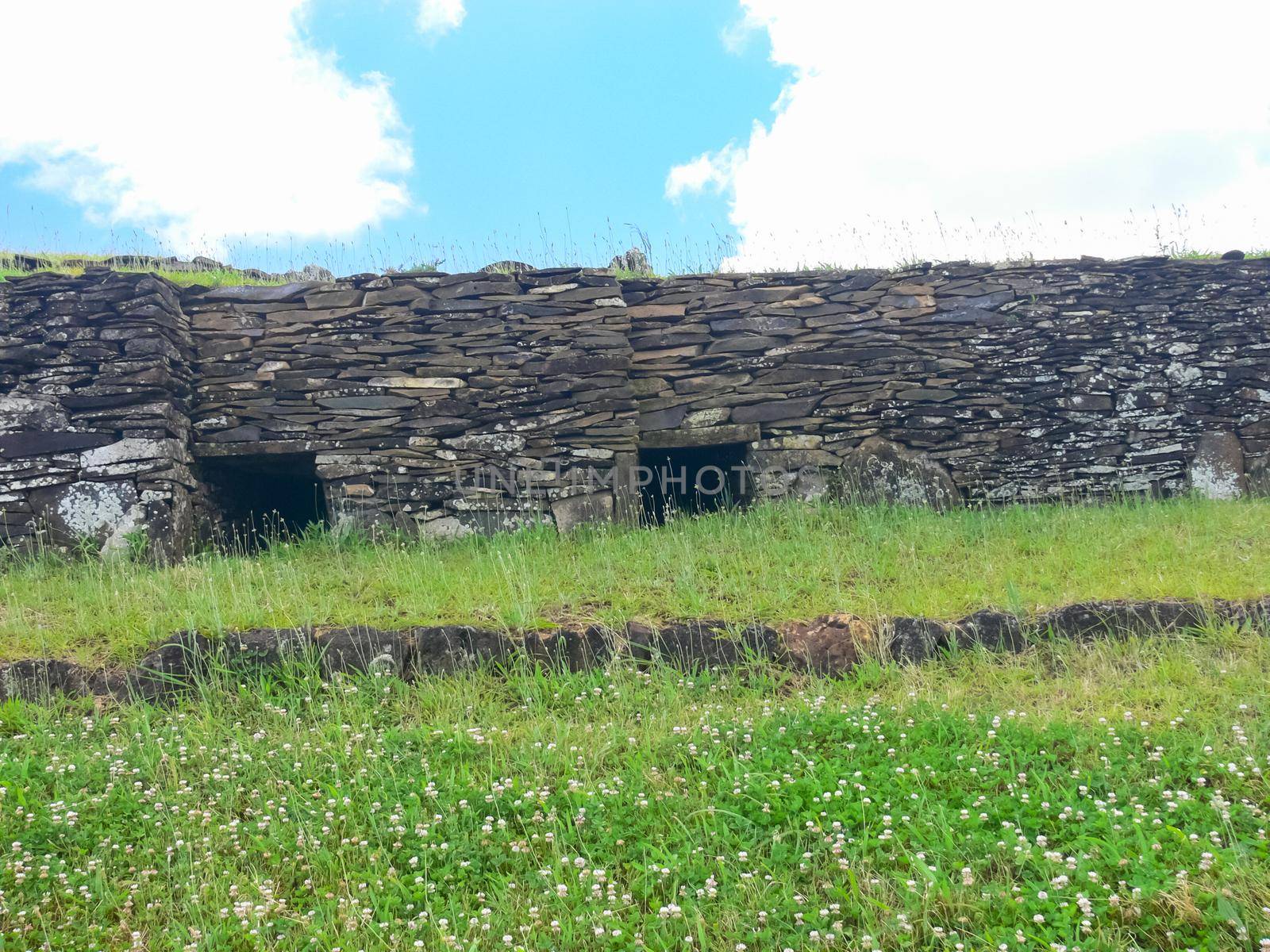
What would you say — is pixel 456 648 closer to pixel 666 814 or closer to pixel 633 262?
pixel 666 814

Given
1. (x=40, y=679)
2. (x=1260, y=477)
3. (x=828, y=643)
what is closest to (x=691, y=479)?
(x=828, y=643)

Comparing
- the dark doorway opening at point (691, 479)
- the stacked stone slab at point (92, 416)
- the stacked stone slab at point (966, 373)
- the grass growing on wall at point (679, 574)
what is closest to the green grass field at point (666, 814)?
Result: the grass growing on wall at point (679, 574)

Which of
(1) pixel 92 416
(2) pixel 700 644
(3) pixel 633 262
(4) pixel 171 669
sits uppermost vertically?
(3) pixel 633 262

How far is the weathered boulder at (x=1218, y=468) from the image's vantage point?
8664 millimetres

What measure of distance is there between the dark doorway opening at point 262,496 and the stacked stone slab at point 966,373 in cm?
322

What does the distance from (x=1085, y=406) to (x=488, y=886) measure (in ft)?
25.1

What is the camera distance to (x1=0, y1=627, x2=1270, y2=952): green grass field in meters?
2.88

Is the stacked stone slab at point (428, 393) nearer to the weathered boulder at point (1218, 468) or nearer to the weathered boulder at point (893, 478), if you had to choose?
the weathered boulder at point (893, 478)

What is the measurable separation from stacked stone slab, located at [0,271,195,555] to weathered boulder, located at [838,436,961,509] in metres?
5.70

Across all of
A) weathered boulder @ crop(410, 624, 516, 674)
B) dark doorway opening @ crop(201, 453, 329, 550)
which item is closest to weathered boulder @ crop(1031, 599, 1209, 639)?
weathered boulder @ crop(410, 624, 516, 674)

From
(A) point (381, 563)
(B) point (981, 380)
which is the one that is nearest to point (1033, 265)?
(B) point (981, 380)

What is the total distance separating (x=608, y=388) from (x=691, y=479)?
4.71ft

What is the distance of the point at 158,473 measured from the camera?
24.3ft

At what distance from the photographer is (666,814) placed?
3.54 m
